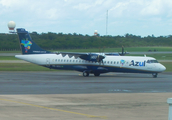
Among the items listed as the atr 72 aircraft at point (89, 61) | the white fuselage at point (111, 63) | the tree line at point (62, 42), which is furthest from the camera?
the tree line at point (62, 42)

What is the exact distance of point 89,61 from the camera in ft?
98.1

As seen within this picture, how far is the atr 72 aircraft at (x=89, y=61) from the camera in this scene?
27.9 m

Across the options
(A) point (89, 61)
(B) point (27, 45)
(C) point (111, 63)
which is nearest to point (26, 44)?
(B) point (27, 45)

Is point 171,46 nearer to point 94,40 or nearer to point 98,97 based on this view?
point 94,40

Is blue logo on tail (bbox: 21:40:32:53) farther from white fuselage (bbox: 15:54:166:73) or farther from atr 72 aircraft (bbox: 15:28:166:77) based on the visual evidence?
white fuselage (bbox: 15:54:166:73)

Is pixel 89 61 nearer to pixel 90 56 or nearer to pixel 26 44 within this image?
pixel 90 56

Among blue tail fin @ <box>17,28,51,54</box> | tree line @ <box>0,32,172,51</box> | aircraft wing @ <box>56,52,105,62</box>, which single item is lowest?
aircraft wing @ <box>56,52,105,62</box>

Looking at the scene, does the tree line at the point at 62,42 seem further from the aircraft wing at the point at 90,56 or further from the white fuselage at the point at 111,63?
the aircraft wing at the point at 90,56

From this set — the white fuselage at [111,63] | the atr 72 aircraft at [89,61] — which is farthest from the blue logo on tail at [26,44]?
the white fuselage at [111,63]

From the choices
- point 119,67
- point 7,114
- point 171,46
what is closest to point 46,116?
point 7,114

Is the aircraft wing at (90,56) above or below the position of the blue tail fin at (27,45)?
below

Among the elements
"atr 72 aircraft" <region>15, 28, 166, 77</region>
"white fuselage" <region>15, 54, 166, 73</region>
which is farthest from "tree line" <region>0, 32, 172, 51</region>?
"white fuselage" <region>15, 54, 166, 73</region>

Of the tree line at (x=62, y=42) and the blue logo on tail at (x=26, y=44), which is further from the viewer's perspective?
the tree line at (x=62, y=42)

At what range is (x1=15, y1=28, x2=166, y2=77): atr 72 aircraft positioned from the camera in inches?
1099
